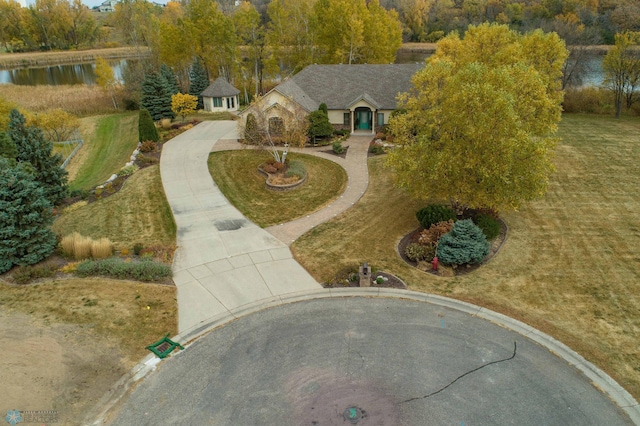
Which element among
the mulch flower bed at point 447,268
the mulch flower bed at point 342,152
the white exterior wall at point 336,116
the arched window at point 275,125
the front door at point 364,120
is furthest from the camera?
the white exterior wall at point 336,116

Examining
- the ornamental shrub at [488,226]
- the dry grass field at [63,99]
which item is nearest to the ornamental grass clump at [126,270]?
the ornamental shrub at [488,226]

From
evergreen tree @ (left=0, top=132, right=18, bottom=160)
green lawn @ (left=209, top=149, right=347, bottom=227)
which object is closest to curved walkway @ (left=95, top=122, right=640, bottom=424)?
green lawn @ (left=209, top=149, right=347, bottom=227)

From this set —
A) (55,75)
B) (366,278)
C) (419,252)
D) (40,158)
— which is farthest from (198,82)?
(55,75)

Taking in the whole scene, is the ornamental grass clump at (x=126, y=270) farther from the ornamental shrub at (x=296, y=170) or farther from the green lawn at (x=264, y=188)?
the ornamental shrub at (x=296, y=170)

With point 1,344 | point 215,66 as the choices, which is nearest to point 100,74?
point 215,66

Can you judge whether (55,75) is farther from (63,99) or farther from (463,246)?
(463,246)

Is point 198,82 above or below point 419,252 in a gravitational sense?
above
